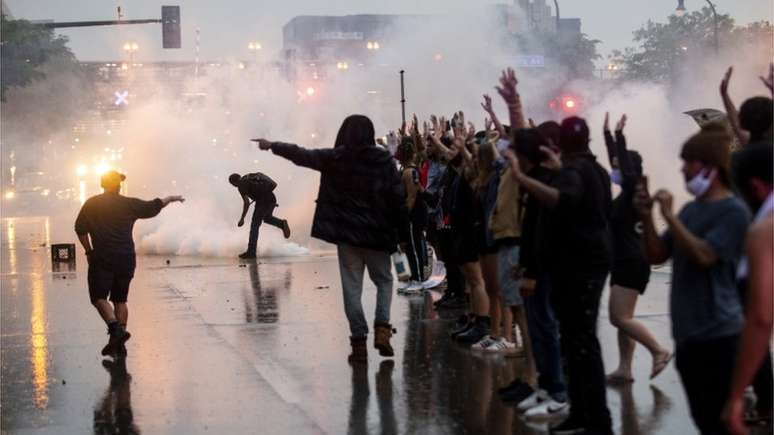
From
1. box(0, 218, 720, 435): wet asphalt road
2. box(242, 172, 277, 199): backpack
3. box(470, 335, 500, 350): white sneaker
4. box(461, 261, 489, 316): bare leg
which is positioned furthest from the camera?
box(242, 172, 277, 199): backpack

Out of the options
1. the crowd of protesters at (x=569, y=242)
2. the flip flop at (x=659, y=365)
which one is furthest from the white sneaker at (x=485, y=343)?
the flip flop at (x=659, y=365)

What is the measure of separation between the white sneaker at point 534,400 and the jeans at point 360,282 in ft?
7.35

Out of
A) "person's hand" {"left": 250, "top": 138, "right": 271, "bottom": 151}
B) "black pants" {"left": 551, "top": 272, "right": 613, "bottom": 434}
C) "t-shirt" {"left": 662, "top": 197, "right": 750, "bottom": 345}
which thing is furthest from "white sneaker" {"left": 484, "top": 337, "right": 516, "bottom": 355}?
"t-shirt" {"left": 662, "top": 197, "right": 750, "bottom": 345}

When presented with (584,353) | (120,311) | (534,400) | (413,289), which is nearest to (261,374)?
(120,311)

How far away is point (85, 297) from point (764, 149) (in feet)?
37.7

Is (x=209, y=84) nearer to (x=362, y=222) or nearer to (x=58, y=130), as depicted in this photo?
(x=362, y=222)

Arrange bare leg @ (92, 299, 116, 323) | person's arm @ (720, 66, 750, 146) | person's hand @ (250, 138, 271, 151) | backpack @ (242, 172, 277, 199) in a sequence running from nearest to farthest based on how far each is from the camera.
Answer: person's arm @ (720, 66, 750, 146)
person's hand @ (250, 138, 271, 151)
bare leg @ (92, 299, 116, 323)
backpack @ (242, 172, 277, 199)

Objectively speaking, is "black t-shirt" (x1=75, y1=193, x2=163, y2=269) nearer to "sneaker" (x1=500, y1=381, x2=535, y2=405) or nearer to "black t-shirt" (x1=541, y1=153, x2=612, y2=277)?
"sneaker" (x1=500, y1=381, x2=535, y2=405)

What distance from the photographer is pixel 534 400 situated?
7375 mm

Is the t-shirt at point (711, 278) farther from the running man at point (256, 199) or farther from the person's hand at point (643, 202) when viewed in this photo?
the running man at point (256, 199)

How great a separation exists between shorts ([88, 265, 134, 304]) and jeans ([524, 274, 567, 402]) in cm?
436

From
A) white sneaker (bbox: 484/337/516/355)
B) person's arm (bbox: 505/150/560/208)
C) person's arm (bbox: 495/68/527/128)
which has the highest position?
person's arm (bbox: 495/68/527/128)

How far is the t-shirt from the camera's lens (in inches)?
183

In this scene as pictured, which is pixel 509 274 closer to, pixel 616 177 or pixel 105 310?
pixel 616 177
